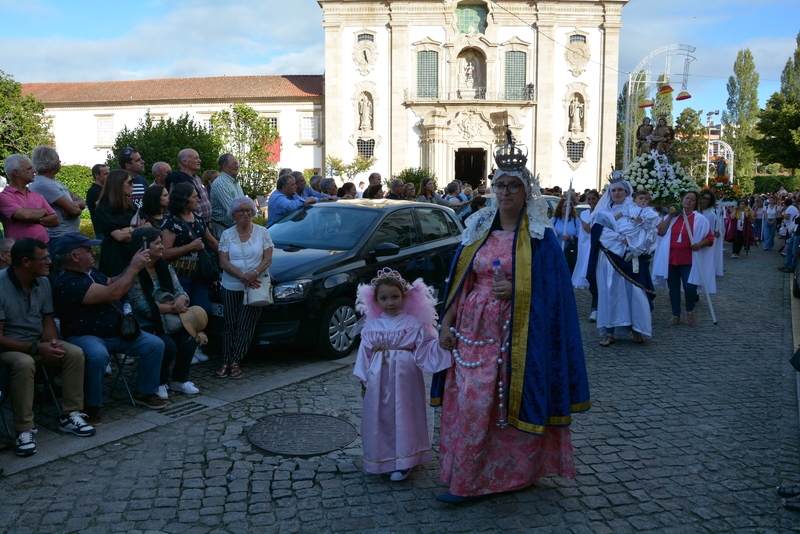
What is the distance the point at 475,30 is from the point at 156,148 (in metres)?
26.7

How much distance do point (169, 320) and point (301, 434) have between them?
63.6 inches

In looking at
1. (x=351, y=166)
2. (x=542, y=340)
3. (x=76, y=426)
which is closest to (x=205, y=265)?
(x=76, y=426)

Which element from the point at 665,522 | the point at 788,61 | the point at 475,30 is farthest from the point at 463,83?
the point at 665,522

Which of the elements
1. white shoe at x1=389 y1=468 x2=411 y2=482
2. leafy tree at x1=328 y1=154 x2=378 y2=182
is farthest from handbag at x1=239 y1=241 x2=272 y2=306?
Answer: leafy tree at x1=328 y1=154 x2=378 y2=182

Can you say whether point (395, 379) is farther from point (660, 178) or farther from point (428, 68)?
point (428, 68)

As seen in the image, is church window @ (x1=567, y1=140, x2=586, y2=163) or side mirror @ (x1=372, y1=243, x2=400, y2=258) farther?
church window @ (x1=567, y1=140, x2=586, y2=163)

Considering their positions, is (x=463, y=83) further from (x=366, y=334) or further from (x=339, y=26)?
(x=366, y=334)

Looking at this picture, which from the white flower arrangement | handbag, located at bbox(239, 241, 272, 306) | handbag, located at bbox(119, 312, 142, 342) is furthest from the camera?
the white flower arrangement

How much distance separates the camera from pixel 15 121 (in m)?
37.1

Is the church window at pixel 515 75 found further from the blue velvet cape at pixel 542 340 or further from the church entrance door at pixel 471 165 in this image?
the blue velvet cape at pixel 542 340

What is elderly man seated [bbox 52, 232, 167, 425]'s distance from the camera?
190 inches

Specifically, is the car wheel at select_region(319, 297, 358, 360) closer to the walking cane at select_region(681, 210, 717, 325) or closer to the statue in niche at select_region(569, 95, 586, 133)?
the walking cane at select_region(681, 210, 717, 325)

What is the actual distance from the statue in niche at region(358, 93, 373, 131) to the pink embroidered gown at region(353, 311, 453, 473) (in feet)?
128

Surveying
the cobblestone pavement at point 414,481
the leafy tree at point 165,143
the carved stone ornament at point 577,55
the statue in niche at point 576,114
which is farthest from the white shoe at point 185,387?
the carved stone ornament at point 577,55
